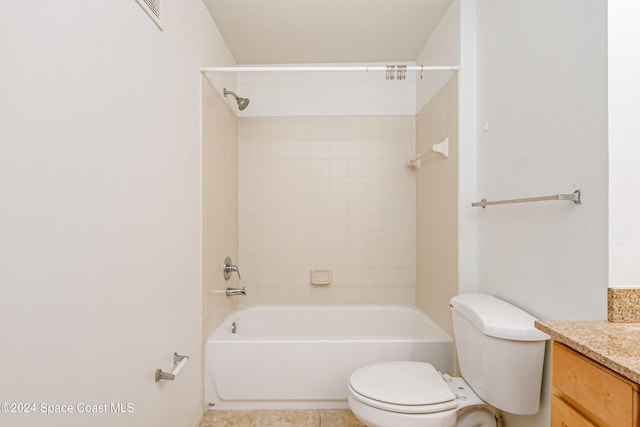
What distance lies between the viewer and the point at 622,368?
2.28 feet

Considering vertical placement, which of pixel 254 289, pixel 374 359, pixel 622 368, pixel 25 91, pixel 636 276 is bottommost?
pixel 374 359

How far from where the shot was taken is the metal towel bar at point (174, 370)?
138 centimetres

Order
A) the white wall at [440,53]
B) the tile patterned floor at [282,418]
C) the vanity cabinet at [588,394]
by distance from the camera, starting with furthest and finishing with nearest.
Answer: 1. the white wall at [440,53]
2. the tile patterned floor at [282,418]
3. the vanity cabinet at [588,394]

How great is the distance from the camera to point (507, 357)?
129cm

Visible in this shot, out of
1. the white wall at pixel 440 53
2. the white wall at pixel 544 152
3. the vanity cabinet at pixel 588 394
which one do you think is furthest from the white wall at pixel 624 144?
the white wall at pixel 440 53

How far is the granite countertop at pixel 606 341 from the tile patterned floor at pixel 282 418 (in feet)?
4.33

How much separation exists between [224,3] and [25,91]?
1.56 m

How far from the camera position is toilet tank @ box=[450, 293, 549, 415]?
4.16 feet

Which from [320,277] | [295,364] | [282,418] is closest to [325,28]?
[320,277]

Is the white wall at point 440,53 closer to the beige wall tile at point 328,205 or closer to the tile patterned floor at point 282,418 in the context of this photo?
the beige wall tile at point 328,205

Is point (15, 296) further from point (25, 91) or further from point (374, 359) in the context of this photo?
point (374, 359)

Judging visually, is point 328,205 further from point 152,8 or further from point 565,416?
point 565,416

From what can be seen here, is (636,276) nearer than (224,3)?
Yes

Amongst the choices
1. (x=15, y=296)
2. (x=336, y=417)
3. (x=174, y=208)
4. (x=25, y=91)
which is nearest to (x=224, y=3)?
(x=174, y=208)
